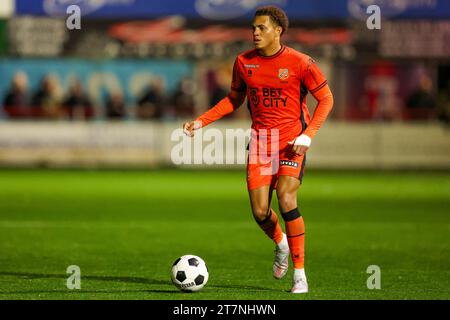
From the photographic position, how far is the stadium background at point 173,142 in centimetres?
1225

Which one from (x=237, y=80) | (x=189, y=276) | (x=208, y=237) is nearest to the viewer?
(x=189, y=276)

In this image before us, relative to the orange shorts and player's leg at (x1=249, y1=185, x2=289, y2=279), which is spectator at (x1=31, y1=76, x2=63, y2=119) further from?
the orange shorts

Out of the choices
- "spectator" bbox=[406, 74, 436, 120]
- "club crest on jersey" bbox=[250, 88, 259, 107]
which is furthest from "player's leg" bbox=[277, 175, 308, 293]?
"spectator" bbox=[406, 74, 436, 120]

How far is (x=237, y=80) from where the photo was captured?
374 inches

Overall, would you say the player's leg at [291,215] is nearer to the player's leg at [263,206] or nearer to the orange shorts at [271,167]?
the orange shorts at [271,167]

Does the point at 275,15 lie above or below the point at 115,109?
above

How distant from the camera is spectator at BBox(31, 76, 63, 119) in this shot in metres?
26.2

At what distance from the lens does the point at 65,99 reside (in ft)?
88.1

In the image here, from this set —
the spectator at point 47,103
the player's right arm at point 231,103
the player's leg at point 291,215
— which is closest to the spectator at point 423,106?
the spectator at point 47,103

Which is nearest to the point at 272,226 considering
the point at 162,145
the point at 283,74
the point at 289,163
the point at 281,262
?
the point at 281,262

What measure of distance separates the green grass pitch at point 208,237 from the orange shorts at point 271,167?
35.9 inches

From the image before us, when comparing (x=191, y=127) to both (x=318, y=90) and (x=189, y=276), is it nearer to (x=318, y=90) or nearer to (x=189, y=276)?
(x=318, y=90)

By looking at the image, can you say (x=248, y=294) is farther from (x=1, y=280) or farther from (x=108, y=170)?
(x=108, y=170)

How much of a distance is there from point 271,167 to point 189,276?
1289 millimetres
